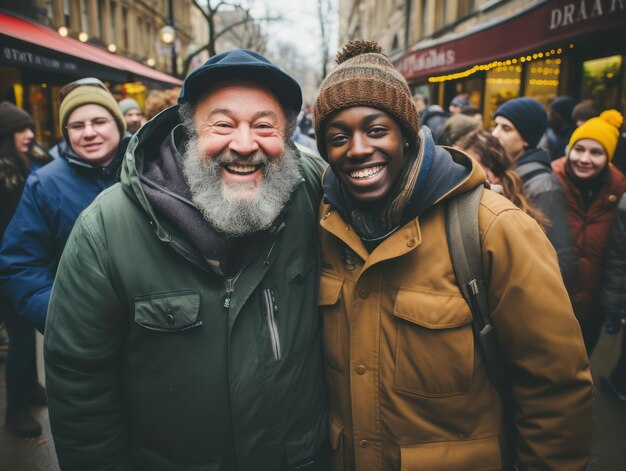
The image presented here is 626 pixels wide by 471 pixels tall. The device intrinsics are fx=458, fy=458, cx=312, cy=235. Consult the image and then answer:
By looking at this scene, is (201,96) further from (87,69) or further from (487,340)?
(87,69)

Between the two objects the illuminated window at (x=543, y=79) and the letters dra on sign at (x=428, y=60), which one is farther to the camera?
the letters dra on sign at (x=428, y=60)

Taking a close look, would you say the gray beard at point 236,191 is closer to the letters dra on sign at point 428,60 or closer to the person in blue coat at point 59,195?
the person in blue coat at point 59,195

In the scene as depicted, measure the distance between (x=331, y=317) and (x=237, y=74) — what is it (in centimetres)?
106

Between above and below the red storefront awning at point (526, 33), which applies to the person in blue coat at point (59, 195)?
below

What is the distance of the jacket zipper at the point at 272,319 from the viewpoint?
5.77 feet

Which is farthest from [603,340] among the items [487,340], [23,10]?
[23,10]

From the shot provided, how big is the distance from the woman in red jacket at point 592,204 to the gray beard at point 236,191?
2632mm

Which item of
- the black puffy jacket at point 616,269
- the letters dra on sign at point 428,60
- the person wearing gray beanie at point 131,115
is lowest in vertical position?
the black puffy jacket at point 616,269

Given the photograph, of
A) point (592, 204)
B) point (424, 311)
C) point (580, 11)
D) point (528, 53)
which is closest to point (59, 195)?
point (424, 311)

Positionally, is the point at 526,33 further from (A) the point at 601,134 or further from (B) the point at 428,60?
(B) the point at 428,60

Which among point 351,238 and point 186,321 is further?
point 351,238

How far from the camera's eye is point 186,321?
1.66m

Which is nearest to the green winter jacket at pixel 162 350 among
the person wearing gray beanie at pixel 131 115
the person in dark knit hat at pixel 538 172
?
the person in dark knit hat at pixel 538 172

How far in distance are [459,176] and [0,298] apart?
3.43m
